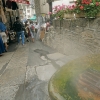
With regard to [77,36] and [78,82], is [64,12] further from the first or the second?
[78,82]

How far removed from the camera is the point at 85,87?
83.6 inches

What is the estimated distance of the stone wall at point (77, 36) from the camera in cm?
466

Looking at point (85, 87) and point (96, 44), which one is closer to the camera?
point (85, 87)

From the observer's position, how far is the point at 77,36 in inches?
220

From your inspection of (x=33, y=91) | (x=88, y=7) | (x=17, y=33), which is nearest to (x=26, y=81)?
(x=33, y=91)


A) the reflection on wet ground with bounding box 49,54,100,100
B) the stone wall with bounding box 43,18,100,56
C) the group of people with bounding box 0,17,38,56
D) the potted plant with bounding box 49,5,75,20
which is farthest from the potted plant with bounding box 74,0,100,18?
the group of people with bounding box 0,17,38,56

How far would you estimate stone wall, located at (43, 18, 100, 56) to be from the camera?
466 centimetres

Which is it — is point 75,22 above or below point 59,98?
above

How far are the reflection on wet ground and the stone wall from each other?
1.75 metres

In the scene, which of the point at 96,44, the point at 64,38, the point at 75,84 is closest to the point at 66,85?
the point at 75,84

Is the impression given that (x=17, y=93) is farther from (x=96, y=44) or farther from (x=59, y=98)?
(x=96, y=44)

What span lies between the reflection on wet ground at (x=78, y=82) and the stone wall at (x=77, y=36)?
5.75 ft

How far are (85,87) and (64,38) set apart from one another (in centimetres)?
467

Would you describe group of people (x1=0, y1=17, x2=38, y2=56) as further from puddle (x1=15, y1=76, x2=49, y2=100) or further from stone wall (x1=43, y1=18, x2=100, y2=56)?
puddle (x1=15, y1=76, x2=49, y2=100)
